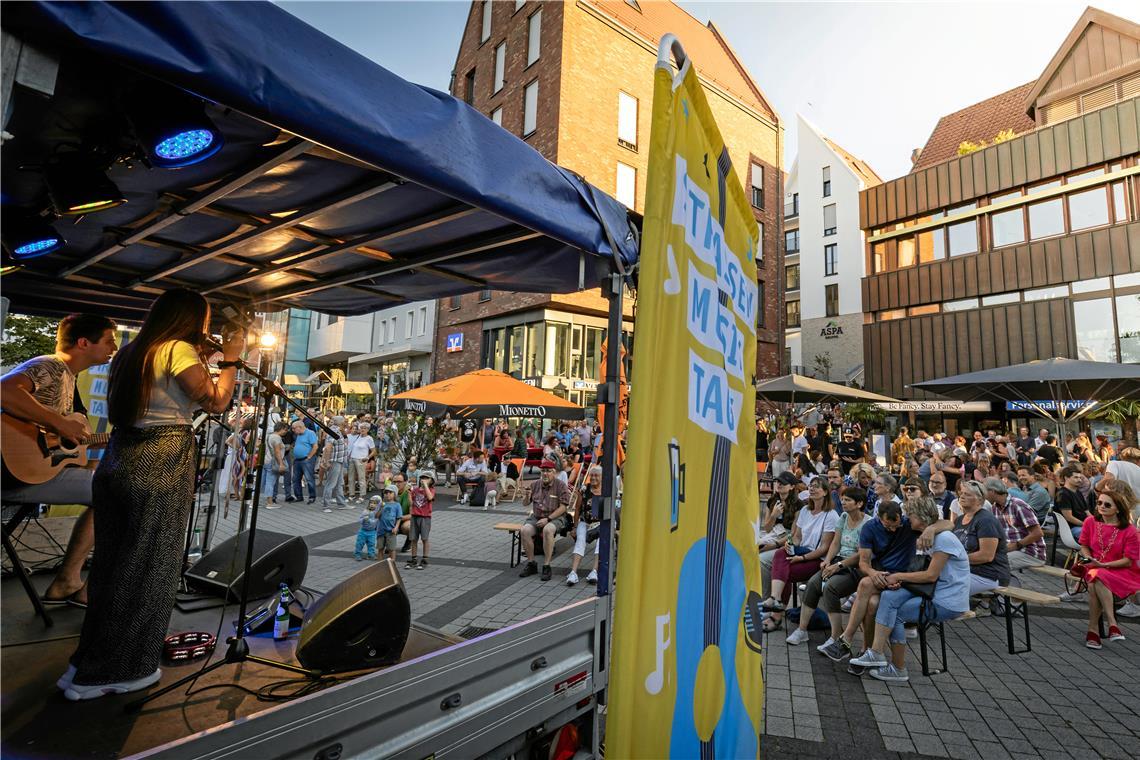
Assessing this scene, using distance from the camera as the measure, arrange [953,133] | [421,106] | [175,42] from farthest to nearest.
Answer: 1. [953,133]
2. [421,106]
3. [175,42]

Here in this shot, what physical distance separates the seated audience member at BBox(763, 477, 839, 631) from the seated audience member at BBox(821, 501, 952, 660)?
82 centimetres

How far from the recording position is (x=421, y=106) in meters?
2.09

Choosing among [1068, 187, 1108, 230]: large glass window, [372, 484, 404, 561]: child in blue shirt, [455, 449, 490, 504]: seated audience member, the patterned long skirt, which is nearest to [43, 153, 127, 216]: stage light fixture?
the patterned long skirt

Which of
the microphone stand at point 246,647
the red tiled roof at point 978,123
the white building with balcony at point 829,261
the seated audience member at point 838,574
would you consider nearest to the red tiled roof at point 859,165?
the white building with balcony at point 829,261

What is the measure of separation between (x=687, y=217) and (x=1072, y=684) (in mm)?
5665

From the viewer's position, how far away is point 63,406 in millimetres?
3463

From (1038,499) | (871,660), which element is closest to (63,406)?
(871,660)

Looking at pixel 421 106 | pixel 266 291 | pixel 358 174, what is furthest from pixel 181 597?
pixel 421 106

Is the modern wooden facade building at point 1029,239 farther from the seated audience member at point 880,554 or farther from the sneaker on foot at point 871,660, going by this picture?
the sneaker on foot at point 871,660

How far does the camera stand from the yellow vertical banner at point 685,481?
1.55m

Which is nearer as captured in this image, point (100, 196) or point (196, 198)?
point (100, 196)

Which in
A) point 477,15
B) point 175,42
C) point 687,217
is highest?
point 477,15

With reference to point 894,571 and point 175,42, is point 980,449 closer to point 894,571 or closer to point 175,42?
point 894,571

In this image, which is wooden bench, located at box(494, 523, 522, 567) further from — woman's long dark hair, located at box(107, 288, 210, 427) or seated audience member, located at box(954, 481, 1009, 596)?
→ woman's long dark hair, located at box(107, 288, 210, 427)
